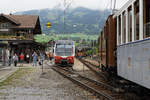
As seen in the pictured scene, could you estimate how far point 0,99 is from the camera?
9828mm

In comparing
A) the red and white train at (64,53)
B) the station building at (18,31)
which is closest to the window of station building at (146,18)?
the red and white train at (64,53)

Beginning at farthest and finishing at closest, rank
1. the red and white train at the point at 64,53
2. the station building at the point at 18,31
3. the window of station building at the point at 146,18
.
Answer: the station building at the point at 18,31 → the red and white train at the point at 64,53 → the window of station building at the point at 146,18

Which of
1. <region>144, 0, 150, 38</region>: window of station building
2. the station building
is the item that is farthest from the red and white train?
<region>144, 0, 150, 38</region>: window of station building

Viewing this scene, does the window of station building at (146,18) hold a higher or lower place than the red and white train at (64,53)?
higher

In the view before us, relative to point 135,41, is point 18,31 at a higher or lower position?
higher

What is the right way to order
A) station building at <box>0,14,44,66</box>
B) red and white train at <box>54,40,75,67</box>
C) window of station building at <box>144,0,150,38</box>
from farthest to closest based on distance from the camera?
1. station building at <box>0,14,44,66</box>
2. red and white train at <box>54,40,75,67</box>
3. window of station building at <box>144,0,150,38</box>

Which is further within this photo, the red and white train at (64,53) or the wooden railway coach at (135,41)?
the red and white train at (64,53)

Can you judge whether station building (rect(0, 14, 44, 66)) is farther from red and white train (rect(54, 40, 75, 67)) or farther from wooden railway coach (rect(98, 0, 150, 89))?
wooden railway coach (rect(98, 0, 150, 89))

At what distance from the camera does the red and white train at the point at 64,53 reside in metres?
29.5

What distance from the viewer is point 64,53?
29734 mm

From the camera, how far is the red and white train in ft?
96.8

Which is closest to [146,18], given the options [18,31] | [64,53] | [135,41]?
[135,41]

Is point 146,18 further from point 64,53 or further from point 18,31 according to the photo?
point 18,31

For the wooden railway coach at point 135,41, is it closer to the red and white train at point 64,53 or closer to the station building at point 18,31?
the red and white train at point 64,53
